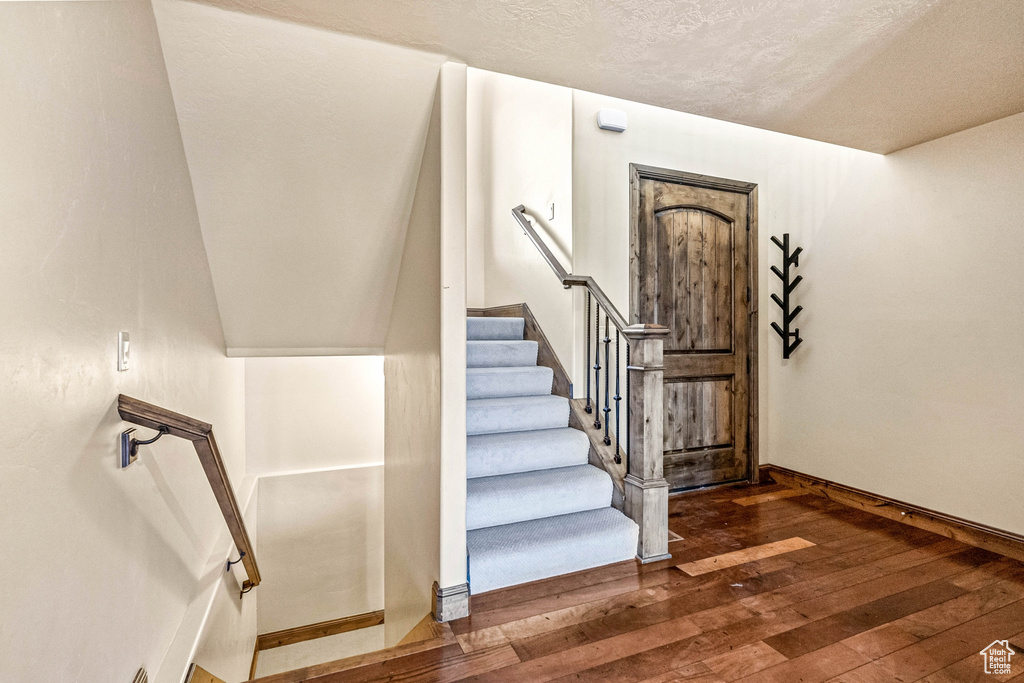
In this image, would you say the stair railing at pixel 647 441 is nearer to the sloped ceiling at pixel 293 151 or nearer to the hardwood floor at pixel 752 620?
the hardwood floor at pixel 752 620

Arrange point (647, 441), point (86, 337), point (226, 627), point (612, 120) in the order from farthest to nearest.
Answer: point (612, 120), point (226, 627), point (647, 441), point (86, 337)

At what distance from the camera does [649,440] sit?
244 cm

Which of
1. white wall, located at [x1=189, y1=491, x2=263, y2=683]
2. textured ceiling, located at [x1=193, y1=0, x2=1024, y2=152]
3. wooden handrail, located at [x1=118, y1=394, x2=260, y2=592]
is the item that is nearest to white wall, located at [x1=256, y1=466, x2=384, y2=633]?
white wall, located at [x1=189, y1=491, x2=263, y2=683]

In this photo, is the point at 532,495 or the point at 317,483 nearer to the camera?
the point at 532,495

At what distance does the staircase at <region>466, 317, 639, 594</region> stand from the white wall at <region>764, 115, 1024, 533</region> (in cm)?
179

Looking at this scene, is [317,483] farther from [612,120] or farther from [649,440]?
[612,120]

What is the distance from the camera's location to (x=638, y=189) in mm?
3301

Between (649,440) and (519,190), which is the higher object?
(519,190)

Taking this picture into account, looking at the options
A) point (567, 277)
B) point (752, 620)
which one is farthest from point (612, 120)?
point (752, 620)

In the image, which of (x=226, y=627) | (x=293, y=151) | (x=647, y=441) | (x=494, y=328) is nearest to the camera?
(x=293, y=151)

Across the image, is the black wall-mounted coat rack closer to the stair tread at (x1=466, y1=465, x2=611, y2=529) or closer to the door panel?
the door panel

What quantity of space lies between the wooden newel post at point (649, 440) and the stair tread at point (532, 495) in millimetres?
232

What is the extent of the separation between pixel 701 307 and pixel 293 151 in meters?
2.70

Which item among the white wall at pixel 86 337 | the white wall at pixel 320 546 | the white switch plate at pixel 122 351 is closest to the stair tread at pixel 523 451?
the white wall at pixel 86 337
